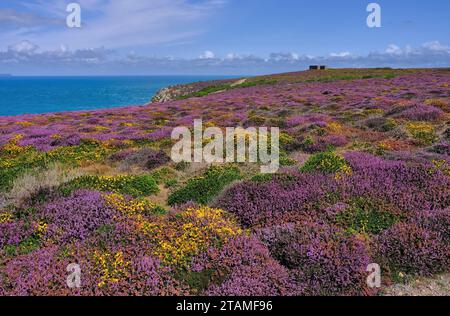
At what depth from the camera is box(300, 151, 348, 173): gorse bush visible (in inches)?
434

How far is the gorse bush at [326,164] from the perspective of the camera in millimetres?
11023

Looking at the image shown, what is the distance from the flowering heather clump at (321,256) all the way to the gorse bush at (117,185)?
15.3ft

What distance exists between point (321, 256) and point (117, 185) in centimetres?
664

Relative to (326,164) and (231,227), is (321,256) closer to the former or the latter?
(231,227)

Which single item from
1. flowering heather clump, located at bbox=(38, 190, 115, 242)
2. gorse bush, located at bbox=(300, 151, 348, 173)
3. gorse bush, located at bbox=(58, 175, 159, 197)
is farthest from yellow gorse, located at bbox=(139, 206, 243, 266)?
gorse bush, located at bbox=(300, 151, 348, 173)

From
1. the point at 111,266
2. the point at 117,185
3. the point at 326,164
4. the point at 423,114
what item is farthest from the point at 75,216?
the point at 423,114

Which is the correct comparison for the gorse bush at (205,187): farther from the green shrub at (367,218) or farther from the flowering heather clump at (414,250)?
Result: the flowering heather clump at (414,250)

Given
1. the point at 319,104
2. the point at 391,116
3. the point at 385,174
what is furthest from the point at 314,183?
the point at 319,104

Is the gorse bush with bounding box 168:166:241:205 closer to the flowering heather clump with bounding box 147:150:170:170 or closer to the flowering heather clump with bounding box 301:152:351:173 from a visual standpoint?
the flowering heather clump with bounding box 301:152:351:173

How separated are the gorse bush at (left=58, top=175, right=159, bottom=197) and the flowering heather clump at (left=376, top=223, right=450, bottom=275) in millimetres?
6816

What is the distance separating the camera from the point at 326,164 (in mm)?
11281

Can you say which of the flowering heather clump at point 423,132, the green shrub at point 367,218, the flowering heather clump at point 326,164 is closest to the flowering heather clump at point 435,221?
the green shrub at point 367,218
